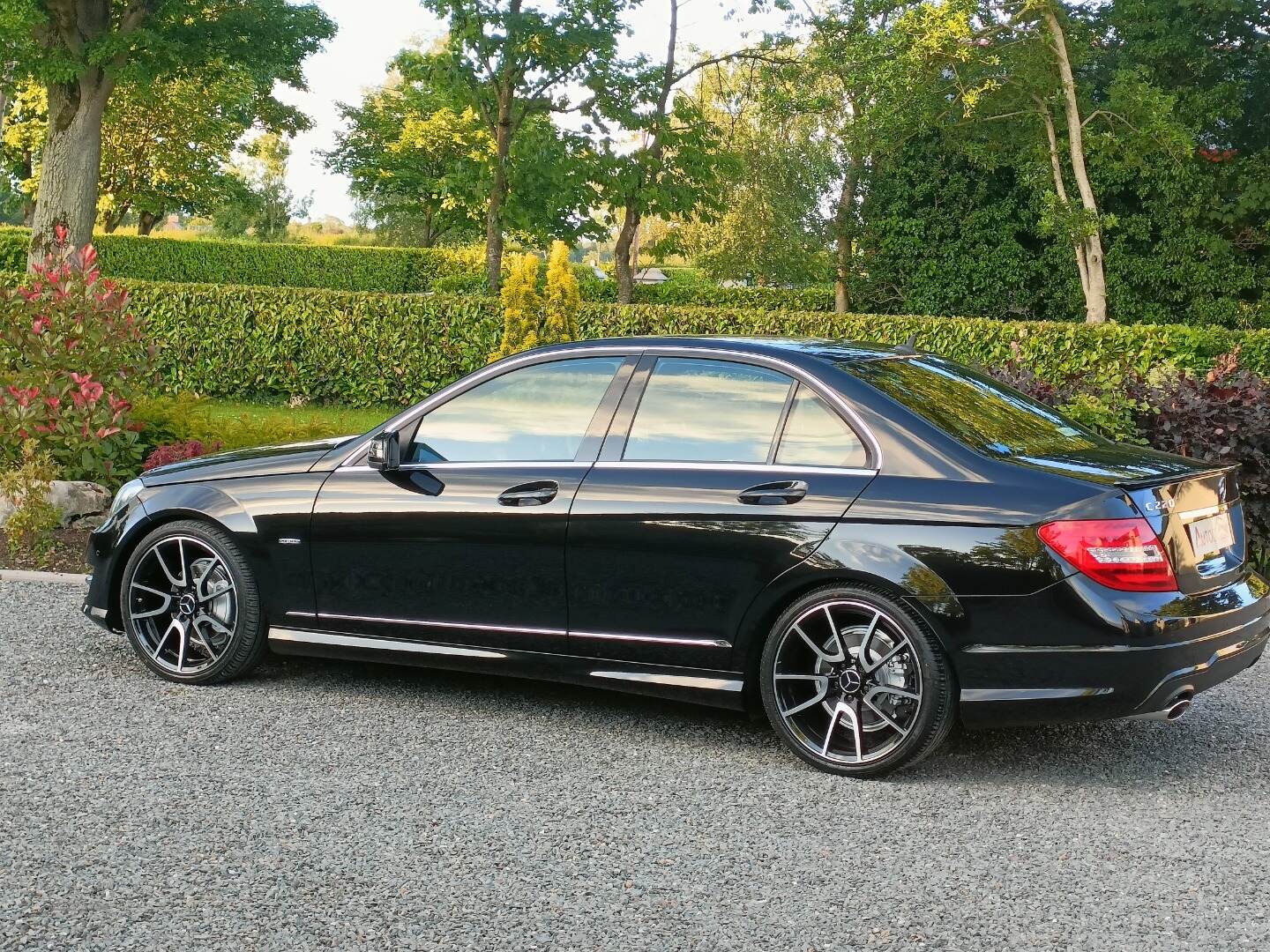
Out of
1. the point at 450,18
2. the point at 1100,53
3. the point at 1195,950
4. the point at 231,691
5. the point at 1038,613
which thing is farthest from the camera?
the point at 1100,53

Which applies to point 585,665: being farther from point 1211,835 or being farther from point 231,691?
point 1211,835

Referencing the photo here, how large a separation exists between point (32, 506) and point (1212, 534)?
23.7ft

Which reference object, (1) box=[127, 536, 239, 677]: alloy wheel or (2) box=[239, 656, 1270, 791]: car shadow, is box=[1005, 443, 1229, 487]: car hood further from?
(1) box=[127, 536, 239, 677]: alloy wheel

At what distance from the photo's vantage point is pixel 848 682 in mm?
4926

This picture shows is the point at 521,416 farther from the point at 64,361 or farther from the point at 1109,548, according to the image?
the point at 64,361

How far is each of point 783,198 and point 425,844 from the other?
26783mm

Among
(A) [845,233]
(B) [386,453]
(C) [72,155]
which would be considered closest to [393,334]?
(C) [72,155]

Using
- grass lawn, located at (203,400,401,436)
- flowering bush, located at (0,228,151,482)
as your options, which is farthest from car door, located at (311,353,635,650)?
grass lawn, located at (203,400,401,436)

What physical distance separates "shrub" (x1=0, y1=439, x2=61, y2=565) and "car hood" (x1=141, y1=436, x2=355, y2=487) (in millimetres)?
3098

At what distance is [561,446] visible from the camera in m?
5.51

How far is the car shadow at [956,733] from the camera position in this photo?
5.11 m

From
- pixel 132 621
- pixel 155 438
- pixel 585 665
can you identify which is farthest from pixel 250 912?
pixel 155 438

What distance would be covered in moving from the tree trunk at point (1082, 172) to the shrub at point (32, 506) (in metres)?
16.1

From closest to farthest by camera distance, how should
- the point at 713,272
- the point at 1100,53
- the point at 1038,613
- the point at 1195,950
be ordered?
the point at 1195,950, the point at 1038,613, the point at 1100,53, the point at 713,272
